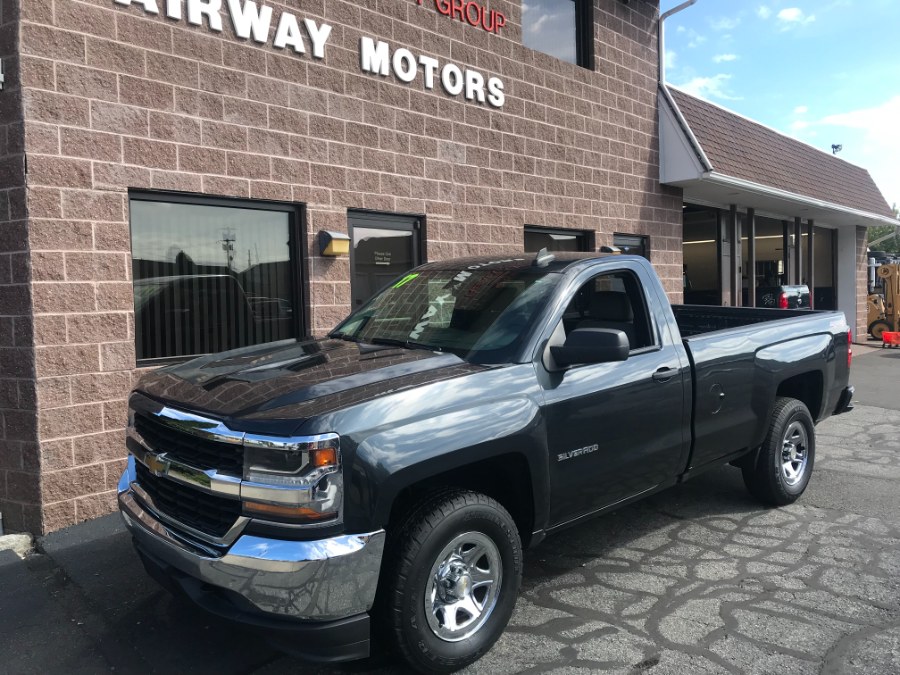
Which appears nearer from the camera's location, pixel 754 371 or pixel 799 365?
pixel 754 371

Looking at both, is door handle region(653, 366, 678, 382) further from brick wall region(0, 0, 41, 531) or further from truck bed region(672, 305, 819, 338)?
brick wall region(0, 0, 41, 531)

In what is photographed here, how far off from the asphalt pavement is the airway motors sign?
4.13 metres

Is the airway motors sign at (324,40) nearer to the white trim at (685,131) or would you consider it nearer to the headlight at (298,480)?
the white trim at (685,131)

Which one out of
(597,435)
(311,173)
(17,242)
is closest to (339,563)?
(597,435)

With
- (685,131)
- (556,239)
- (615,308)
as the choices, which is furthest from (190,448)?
(685,131)

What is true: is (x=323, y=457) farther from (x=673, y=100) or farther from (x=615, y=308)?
(x=673, y=100)

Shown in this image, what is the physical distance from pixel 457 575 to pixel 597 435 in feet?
3.57

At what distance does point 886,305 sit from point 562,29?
44.4ft

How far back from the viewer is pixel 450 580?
10.3 ft

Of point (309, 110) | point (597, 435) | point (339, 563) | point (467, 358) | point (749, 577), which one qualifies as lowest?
point (749, 577)

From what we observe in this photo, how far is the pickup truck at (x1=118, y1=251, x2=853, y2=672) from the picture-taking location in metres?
2.72

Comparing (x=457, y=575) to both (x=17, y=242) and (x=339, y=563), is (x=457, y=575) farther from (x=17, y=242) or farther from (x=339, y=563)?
(x=17, y=242)

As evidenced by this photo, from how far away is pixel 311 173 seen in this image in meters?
6.75

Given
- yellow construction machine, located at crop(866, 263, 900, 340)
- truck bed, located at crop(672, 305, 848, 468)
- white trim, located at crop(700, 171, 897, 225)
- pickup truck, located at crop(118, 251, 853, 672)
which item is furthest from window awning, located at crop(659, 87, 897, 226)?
pickup truck, located at crop(118, 251, 853, 672)
